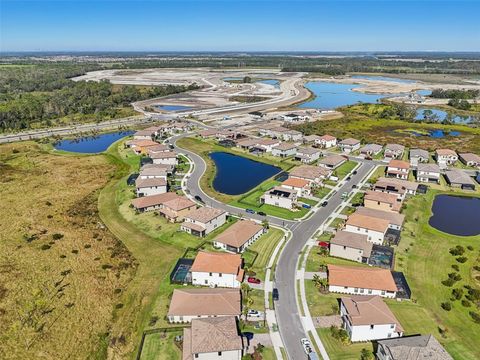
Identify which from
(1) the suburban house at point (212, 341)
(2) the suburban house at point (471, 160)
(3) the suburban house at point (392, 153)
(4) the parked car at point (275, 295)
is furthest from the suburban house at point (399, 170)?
(1) the suburban house at point (212, 341)

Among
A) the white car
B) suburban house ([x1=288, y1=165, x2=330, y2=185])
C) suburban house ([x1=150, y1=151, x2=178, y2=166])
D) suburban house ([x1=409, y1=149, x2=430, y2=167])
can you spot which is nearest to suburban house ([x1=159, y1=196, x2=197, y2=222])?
suburban house ([x1=288, y1=165, x2=330, y2=185])

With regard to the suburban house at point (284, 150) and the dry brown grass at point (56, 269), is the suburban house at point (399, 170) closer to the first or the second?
the suburban house at point (284, 150)

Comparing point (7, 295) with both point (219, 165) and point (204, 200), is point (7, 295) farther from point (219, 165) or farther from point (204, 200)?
point (219, 165)

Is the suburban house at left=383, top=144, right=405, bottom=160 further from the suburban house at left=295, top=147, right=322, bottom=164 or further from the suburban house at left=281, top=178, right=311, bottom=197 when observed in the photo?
the suburban house at left=281, top=178, right=311, bottom=197

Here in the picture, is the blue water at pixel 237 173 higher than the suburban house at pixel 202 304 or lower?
lower

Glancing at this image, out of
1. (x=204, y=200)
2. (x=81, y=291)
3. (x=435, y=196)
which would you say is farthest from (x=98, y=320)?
(x=435, y=196)

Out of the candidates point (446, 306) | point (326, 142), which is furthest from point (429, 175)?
point (446, 306)
